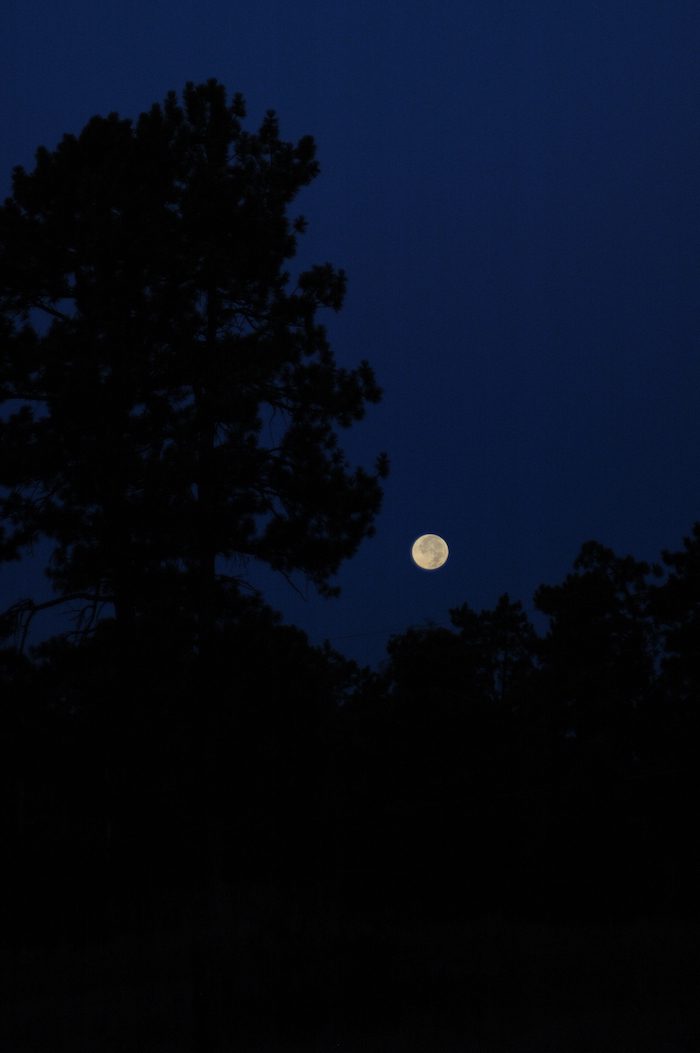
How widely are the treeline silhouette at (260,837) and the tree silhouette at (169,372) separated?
1.25 meters

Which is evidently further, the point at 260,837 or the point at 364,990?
the point at 260,837

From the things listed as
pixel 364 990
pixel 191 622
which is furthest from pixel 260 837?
pixel 364 990

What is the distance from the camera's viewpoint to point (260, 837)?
1741 centimetres

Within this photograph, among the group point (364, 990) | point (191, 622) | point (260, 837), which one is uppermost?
point (191, 622)

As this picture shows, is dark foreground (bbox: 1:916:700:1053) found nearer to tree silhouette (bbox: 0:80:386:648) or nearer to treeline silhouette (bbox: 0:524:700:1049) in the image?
treeline silhouette (bbox: 0:524:700:1049)

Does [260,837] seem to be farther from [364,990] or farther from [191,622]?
[364,990]

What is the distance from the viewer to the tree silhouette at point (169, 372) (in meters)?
16.1

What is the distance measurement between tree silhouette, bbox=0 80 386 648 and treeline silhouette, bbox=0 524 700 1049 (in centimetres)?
125

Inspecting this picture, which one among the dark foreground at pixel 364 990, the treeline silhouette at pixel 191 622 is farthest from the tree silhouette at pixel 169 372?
the dark foreground at pixel 364 990

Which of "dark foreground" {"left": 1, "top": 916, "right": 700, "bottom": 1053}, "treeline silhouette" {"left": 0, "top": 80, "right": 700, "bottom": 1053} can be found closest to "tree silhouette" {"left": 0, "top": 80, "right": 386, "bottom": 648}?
"treeline silhouette" {"left": 0, "top": 80, "right": 700, "bottom": 1053}

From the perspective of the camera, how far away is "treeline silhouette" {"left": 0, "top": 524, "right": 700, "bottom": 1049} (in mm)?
12453

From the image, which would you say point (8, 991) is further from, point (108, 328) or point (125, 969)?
point (108, 328)

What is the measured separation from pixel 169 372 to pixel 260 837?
6.94 meters

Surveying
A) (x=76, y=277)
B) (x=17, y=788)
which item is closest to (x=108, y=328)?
(x=76, y=277)
